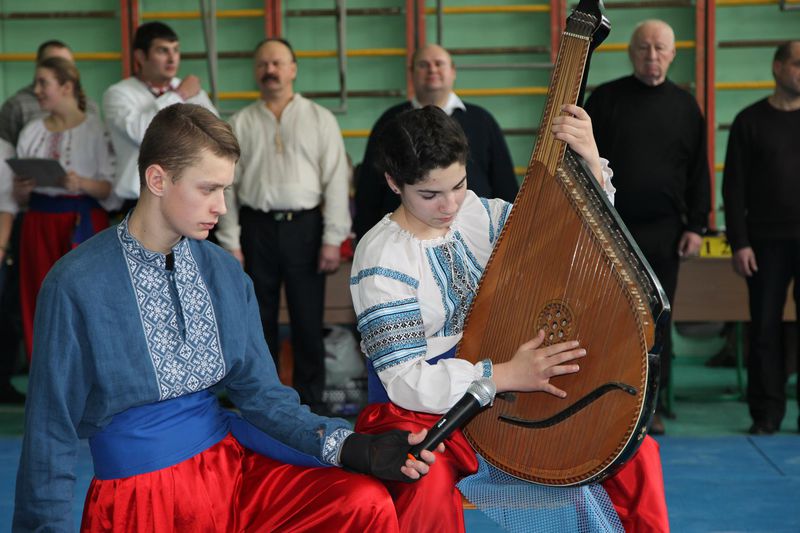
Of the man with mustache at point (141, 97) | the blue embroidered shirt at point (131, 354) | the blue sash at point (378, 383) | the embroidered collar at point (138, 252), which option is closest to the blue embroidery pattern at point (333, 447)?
the blue embroidered shirt at point (131, 354)

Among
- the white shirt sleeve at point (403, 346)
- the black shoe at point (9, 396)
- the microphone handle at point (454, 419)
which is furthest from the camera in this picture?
the black shoe at point (9, 396)

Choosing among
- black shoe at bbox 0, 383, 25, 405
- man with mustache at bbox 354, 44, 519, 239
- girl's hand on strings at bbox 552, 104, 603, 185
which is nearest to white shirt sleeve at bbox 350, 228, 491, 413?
girl's hand on strings at bbox 552, 104, 603, 185

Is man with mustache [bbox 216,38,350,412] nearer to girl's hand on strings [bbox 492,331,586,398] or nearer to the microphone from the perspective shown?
girl's hand on strings [bbox 492,331,586,398]

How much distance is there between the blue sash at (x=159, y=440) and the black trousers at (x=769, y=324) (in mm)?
2772

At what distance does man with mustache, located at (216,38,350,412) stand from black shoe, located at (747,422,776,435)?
1776 mm

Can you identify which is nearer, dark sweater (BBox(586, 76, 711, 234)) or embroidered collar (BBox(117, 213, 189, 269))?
embroidered collar (BBox(117, 213, 189, 269))

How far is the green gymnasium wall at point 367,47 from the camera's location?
637 cm

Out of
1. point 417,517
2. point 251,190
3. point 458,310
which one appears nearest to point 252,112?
point 251,190

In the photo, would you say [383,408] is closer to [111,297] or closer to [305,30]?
[111,297]

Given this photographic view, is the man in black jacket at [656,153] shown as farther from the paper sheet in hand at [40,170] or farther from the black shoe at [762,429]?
the paper sheet in hand at [40,170]

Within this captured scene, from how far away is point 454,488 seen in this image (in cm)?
186

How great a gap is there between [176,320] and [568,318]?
0.68 metres

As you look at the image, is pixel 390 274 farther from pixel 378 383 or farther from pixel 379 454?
pixel 379 454

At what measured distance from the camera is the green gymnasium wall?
637cm
